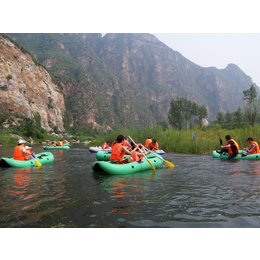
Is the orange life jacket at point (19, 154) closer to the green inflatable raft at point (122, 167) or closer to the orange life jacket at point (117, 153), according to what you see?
the green inflatable raft at point (122, 167)

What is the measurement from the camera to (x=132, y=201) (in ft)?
16.1

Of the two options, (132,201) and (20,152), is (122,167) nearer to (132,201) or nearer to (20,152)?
(132,201)

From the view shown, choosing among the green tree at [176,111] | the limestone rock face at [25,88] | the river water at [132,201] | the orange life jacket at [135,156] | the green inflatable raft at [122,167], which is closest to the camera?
the river water at [132,201]

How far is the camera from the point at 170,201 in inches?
193

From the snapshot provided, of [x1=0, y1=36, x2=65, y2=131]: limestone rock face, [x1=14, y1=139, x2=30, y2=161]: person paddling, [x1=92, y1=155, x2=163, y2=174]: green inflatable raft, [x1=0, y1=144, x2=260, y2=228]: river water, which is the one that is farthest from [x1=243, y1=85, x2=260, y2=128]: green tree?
[x1=0, y1=36, x2=65, y2=131]: limestone rock face

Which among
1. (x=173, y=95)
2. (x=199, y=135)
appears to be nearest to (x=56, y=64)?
(x=173, y=95)

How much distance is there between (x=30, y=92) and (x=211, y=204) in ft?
193

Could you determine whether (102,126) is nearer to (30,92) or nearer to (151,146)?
(30,92)

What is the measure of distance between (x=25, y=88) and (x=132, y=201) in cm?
5336

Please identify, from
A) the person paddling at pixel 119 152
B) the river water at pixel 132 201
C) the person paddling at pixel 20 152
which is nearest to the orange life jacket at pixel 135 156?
the person paddling at pixel 119 152

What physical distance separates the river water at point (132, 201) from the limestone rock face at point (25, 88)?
43.2m

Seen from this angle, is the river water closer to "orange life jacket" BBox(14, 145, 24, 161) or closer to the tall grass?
"orange life jacket" BBox(14, 145, 24, 161)

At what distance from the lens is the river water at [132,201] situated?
3773 millimetres

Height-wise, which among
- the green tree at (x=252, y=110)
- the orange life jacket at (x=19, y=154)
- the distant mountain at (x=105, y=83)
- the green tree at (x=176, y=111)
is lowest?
the orange life jacket at (x=19, y=154)
